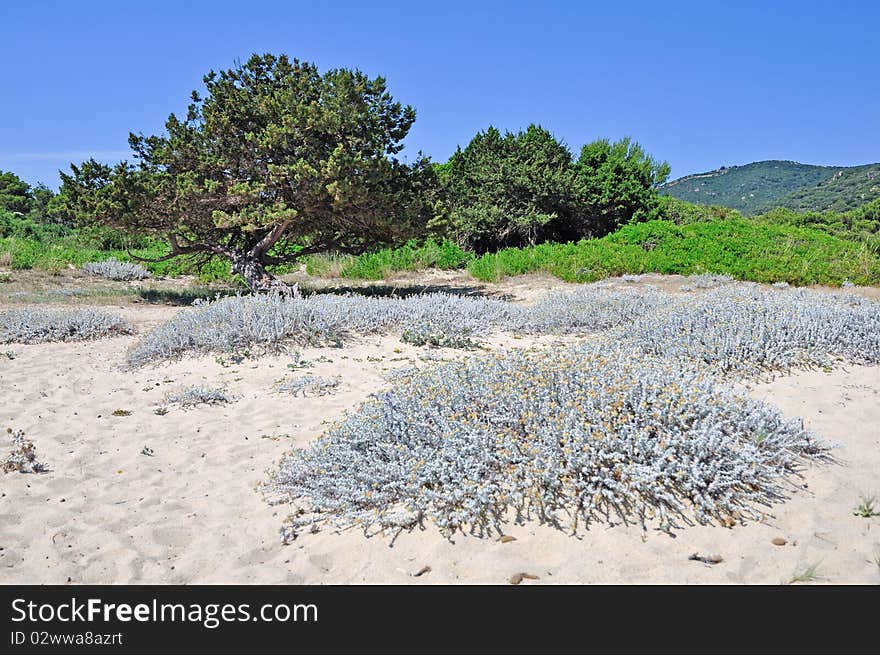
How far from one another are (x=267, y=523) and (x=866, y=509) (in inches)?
119

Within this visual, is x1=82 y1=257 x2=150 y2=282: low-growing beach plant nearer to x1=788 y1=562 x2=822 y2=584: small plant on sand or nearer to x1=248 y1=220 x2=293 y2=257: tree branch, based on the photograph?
x1=248 y1=220 x2=293 y2=257: tree branch

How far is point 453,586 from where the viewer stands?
7.93 feet

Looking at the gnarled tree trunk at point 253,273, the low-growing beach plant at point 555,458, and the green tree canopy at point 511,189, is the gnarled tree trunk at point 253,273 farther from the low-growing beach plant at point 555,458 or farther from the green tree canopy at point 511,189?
the green tree canopy at point 511,189

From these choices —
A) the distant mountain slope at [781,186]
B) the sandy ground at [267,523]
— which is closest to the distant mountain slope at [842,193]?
the distant mountain slope at [781,186]

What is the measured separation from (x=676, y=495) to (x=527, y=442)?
0.79m

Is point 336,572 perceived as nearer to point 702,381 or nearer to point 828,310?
point 702,381

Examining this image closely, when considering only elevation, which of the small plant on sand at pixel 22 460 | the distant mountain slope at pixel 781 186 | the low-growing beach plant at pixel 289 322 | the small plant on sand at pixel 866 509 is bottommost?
the small plant on sand at pixel 866 509

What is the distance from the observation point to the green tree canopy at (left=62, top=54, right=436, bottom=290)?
32.3 feet

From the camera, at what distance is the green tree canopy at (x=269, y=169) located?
9.84 m

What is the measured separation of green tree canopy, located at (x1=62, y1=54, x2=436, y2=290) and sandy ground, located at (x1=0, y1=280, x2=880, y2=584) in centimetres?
575

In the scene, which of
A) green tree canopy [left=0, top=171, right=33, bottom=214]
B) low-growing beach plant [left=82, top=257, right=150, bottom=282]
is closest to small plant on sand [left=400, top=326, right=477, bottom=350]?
low-growing beach plant [left=82, top=257, right=150, bottom=282]

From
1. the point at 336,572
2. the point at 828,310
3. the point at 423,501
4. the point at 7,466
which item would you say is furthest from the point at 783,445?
the point at 7,466

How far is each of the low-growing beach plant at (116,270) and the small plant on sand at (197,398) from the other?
12.3 metres

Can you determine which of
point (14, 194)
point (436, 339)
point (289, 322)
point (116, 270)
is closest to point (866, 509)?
point (436, 339)
